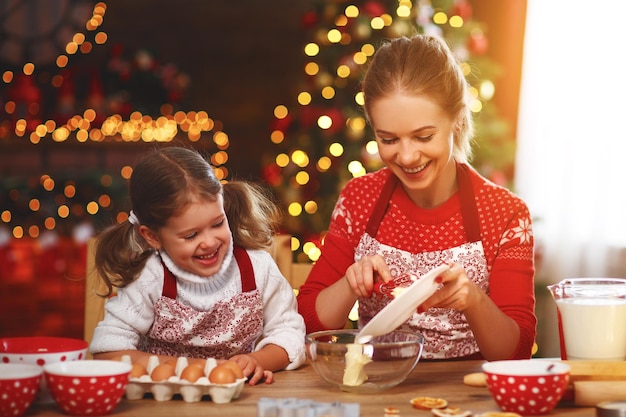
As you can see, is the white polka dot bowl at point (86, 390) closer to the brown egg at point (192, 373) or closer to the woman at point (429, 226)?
the brown egg at point (192, 373)

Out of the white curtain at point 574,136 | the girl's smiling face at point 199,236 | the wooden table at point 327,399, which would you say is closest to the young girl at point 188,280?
the girl's smiling face at point 199,236

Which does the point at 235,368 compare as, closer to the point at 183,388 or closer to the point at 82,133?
the point at 183,388

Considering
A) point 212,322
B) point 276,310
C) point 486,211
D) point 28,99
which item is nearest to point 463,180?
point 486,211

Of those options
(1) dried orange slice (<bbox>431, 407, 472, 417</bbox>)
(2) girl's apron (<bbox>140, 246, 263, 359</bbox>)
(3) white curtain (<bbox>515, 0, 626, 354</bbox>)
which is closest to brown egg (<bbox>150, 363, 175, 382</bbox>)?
(2) girl's apron (<bbox>140, 246, 263, 359</bbox>)

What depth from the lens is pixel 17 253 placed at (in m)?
5.29

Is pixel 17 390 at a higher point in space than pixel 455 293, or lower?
lower

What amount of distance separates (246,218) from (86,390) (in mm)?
656

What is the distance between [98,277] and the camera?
1.87m

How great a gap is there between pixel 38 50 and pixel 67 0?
37 centimetres

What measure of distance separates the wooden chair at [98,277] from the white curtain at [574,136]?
232cm

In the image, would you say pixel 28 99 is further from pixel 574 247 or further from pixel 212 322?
pixel 212 322

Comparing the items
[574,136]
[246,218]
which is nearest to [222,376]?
[246,218]

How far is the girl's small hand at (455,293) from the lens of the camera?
157 cm

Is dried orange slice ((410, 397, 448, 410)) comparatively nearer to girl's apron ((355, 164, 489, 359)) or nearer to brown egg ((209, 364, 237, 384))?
brown egg ((209, 364, 237, 384))
